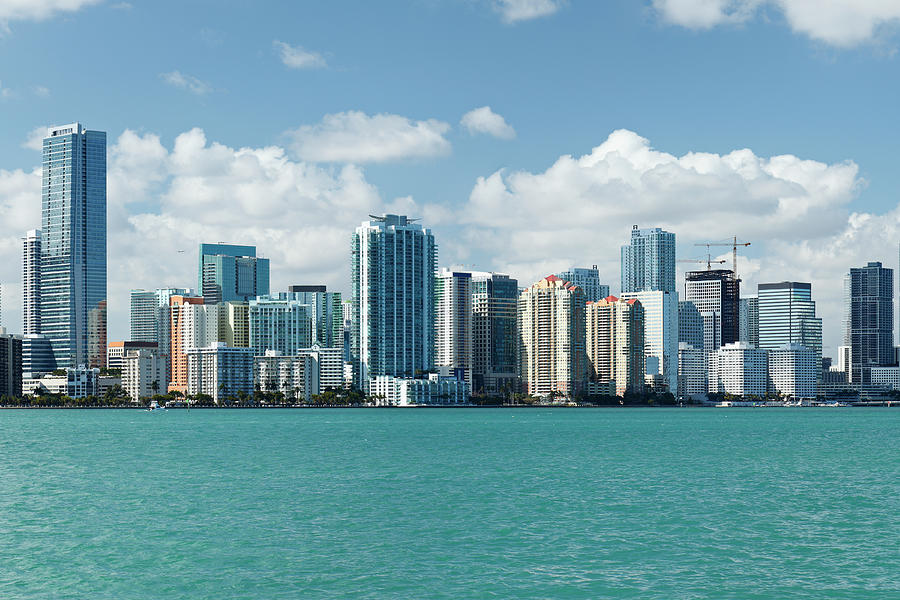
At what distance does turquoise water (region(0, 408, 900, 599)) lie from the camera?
1804 inches

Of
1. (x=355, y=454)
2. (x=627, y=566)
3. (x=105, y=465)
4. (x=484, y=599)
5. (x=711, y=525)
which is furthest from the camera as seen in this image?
(x=355, y=454)

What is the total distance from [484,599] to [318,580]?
7.12 meters

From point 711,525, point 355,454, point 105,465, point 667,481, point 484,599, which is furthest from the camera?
point 355,454

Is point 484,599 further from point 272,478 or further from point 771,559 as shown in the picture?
point 272,478

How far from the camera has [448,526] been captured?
60.1m

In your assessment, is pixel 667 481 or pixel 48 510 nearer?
pixel 48 510

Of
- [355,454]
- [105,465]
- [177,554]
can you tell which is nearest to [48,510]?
[177,554]

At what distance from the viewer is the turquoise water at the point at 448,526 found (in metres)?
45.8

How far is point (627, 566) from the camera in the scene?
163ft

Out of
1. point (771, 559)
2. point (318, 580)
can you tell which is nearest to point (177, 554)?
point (318, 580)

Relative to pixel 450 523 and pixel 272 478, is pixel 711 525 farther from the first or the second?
pixel 272 478

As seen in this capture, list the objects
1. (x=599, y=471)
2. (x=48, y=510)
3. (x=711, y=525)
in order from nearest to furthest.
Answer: (x=711, y=525) → (x=48, y=510) → (x=599, y=471)

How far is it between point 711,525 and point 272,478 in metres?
38.1

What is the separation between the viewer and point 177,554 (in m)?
51.5
